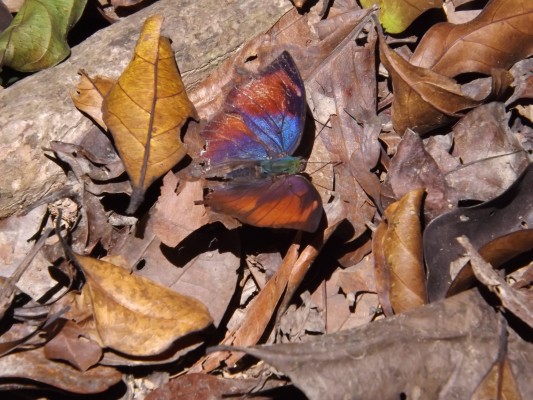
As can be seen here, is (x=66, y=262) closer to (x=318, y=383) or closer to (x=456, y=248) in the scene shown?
(x=318, y=383)

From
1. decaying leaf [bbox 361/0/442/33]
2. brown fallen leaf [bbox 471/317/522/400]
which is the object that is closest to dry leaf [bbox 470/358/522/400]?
brown fallen leaf [bbox 471/317/522/400]

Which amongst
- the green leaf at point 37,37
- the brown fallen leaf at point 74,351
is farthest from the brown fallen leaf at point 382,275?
the green leaf at point 37,37

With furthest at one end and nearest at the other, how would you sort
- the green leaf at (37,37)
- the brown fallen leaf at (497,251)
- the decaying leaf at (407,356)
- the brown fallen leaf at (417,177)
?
the green leaf at (37,37)
the brown fallen leaf at (417,177)
the brown fallen leaf at (497,251)
the decaying leaf at (407,356)

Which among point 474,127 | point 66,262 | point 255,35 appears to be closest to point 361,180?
point 474,127

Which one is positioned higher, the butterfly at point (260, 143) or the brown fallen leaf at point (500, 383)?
the butterfly at point (260, 143)

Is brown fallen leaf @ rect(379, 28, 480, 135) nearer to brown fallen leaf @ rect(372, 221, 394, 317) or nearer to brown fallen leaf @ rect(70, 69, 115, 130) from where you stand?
brown fallen leaf @ rect(372, 221, 394, 317)

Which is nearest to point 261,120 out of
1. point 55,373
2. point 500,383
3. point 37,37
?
point 37,37

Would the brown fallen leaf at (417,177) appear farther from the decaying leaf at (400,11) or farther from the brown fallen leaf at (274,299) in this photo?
the decaying leaf at (400,11)
